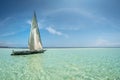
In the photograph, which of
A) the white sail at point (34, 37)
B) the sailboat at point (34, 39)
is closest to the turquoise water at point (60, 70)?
the sailboat at point (34, 39)

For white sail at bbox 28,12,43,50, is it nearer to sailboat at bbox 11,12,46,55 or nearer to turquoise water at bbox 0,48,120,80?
sailboat at bbox 11,12,46,55

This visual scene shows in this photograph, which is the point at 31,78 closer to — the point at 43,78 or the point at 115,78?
the point at 43,78

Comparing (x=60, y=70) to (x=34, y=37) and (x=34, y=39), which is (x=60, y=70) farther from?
(x=34, y=37)

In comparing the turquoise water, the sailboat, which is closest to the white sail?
the sailboat

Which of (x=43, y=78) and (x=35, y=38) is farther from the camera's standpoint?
(x=35, y=38)

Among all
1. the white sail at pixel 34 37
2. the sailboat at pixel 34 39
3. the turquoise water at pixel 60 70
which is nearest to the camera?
the turquoise water at pixel 60 70

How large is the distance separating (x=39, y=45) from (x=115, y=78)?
3824cm

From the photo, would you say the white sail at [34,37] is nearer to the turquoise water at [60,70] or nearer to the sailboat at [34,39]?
the sailboat at [34,39]

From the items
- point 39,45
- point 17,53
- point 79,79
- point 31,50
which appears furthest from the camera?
point 39,45

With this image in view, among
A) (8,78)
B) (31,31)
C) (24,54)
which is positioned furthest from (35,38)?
(8,78)

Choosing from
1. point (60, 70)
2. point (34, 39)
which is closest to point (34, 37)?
point (34, 39)

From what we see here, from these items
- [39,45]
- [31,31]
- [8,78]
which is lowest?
[8,78]

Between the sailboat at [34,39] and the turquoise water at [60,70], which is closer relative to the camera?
the turquoise water at [60,70]

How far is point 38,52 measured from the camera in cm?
4972
